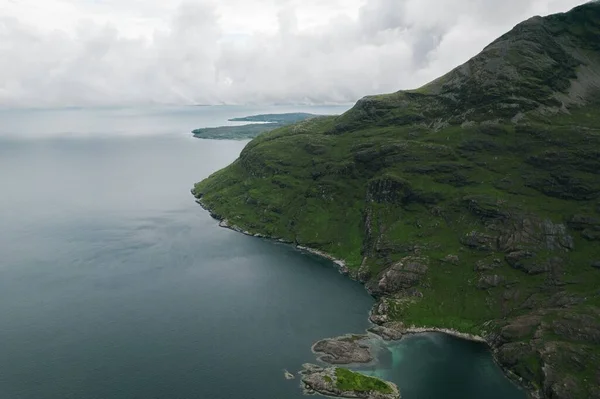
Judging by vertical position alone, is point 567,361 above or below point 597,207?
below

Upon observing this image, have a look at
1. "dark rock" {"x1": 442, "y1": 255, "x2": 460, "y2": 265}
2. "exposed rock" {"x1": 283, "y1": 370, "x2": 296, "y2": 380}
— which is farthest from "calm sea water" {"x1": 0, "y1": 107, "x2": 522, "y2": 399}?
"dark rock" {"x1": 442, "y1": 255, "x2": 460, "y2": 265}

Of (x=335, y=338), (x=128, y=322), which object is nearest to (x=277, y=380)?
(x=335, y=338)

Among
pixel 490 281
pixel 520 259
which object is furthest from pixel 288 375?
pixel 520 259

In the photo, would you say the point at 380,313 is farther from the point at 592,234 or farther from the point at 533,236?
the point at 592,234

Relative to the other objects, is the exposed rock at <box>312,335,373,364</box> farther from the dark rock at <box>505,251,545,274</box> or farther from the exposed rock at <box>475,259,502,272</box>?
the dark rock at <box>505,251,545,274</box>

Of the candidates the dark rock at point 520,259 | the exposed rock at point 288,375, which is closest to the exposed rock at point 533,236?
the dark rock at point 520,259

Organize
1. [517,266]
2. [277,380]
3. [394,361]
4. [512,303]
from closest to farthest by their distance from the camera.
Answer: [277,380]
[394,361]
[512,303]
[517,266]

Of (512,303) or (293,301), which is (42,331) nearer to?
(293,301)
